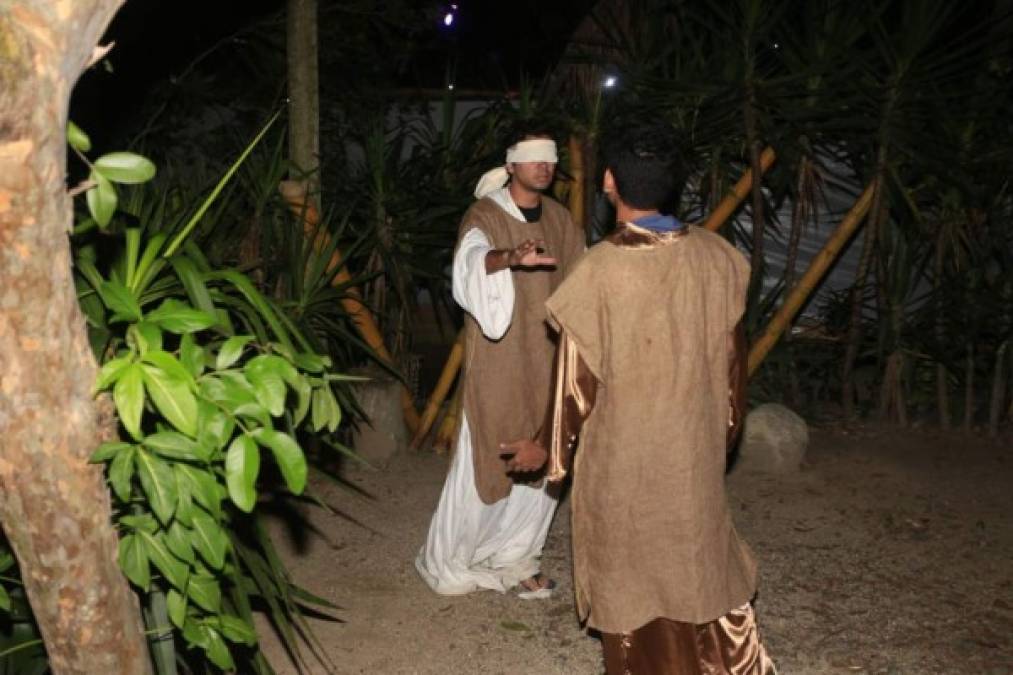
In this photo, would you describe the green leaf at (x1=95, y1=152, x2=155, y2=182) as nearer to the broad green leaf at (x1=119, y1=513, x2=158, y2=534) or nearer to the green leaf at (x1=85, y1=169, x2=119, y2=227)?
the green leaf at (x1=85, y1=169, x2=119, y2=227)

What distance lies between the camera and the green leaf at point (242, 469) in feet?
6.68

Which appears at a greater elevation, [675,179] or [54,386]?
[675,179]

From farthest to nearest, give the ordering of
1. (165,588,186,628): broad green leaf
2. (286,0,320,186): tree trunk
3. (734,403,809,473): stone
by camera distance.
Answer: (734,403,809,473): stone, (286,0,320,186): tree trunk, (165,588,186,628): broad green leaf

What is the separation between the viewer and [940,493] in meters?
6.29

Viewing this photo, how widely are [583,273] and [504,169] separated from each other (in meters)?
1.55

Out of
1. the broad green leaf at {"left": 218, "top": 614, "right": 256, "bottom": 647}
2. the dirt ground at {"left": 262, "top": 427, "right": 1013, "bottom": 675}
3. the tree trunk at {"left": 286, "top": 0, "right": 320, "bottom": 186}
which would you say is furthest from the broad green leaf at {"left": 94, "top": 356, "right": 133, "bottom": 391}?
the tree trunk at {"left": 286, "top": 0, "right": 320, "bottom": 186}

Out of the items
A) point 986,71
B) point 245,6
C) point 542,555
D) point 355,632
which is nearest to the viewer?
point 355,632

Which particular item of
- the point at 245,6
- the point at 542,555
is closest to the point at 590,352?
the point at 542,555

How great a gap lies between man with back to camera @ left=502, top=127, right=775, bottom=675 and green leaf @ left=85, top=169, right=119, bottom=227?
61.4 inches

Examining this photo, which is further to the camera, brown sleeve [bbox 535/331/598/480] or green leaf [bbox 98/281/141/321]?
brown sleeve [bbox 535/331/598/480]

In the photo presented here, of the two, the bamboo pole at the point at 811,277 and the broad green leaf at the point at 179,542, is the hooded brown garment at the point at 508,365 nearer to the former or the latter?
the broad green leaf at the point at 179,542

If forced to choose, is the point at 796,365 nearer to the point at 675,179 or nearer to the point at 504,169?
the point at 504,169

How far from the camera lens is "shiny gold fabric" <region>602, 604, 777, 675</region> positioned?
142 inches

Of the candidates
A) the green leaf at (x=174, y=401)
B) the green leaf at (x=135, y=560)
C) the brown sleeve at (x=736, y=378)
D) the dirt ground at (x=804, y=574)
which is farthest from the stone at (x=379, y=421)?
the green leaf at (x=174, y=401)
